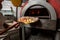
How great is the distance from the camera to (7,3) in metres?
1.86

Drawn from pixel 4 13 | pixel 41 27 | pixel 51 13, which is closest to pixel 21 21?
pixel 41 27

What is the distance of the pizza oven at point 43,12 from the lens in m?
1.59

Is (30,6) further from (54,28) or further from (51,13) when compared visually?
(54,28)

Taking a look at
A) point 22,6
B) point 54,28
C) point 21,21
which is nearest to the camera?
point 21,21

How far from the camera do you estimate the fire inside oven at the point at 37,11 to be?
1667mm

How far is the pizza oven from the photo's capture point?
1.59 metres

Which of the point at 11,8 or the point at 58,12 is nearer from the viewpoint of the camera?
the point at 58,12

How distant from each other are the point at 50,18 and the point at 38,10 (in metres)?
0.18

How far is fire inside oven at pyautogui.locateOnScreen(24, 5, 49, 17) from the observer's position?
167 centimetres

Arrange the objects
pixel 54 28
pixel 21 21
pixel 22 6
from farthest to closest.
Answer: pixel 22 6 < pixel 54 28 < pixel 21 21

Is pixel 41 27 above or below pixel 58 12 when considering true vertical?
below

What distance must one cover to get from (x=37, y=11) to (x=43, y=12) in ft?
0.24

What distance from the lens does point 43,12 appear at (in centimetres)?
169

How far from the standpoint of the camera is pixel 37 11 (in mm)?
1688
